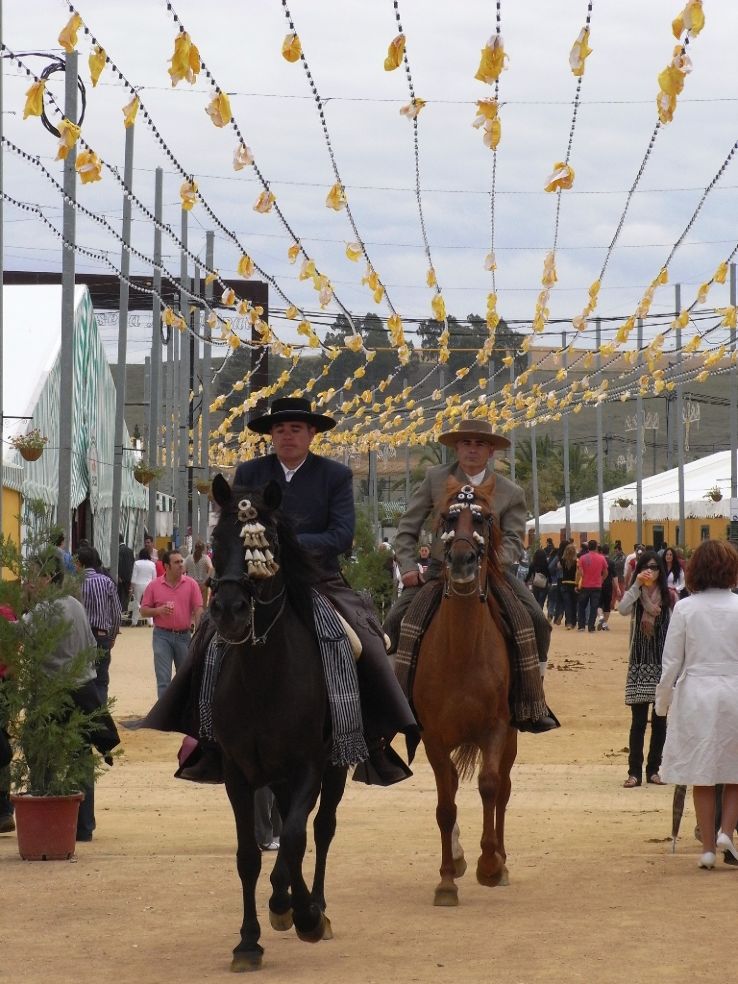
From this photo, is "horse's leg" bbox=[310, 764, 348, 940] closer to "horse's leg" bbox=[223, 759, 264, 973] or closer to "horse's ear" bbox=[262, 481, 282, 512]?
"horse's leg" bbox=[223, 759, 264, 973]

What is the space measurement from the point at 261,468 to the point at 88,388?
37.8 m

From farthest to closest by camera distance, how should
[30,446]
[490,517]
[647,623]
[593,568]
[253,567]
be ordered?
[593,568] < [30,446] < [647,623] < [490,517] < [253,567]

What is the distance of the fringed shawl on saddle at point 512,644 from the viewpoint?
1019cm

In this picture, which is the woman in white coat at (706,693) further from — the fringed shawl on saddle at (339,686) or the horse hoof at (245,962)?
the horse hoof at (245,962)

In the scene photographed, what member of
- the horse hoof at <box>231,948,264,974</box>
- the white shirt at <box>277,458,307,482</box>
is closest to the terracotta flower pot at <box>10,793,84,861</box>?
the white shirt at <box>277,458,307,482</box>

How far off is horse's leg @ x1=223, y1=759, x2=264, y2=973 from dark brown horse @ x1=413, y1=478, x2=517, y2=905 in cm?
208

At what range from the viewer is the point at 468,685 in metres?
9.84

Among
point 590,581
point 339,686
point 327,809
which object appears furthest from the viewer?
point 590,581

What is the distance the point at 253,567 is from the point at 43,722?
4.48m

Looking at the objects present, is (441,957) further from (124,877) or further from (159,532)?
(159,532)

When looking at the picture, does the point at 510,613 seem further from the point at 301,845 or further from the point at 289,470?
the point at 301,845

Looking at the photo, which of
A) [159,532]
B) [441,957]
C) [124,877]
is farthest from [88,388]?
[441,957]

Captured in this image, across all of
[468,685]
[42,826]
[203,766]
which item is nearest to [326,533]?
[203,766]

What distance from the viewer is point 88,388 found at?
45594 mm
